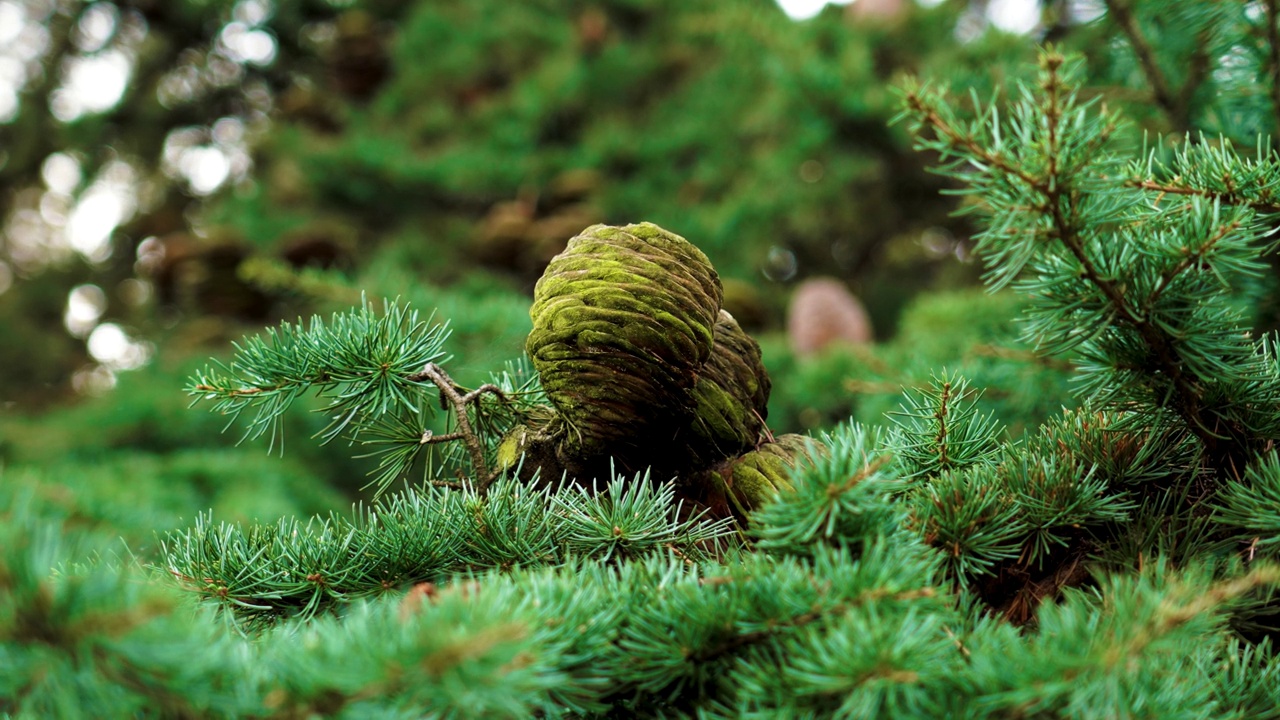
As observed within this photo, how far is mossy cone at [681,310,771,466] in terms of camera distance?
0.41 meters

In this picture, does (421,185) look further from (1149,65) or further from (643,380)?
(643,380)

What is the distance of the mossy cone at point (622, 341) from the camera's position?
0.38 m

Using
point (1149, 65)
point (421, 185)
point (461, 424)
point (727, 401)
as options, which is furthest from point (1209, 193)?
point (421, 185)

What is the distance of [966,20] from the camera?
1888 mm

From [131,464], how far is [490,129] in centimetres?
99

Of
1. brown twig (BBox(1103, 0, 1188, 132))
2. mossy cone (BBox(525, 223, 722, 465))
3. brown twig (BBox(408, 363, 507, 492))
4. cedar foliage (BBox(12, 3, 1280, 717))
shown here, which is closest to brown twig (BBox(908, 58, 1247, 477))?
cedar foliage (BBox(12, 3, 1280, 717))

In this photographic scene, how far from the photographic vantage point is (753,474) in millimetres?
400

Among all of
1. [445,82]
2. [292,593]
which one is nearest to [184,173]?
[445,82]

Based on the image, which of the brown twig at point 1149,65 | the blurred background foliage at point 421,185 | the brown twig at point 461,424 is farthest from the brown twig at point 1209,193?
the blurred background foliage at point 421,185

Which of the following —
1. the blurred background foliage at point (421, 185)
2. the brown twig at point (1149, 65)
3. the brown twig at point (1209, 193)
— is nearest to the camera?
the brown twig at point (1209, 193)

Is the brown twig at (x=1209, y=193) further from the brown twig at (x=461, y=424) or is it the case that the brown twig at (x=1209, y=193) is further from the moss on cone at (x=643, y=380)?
the brown twig at (x=461, y=424)

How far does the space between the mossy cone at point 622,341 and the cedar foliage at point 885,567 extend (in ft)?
0.10

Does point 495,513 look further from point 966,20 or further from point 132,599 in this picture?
point 966,20

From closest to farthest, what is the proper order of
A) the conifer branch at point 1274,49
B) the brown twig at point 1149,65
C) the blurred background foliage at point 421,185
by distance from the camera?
the conifer branch at point 1274,49, the brown twig at point 1149,65, the blurred background foliage at point 421,185
